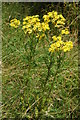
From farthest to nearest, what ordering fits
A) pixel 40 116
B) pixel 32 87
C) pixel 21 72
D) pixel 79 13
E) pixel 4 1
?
pixel 4 1
pixel 79 13
pixel 21 72
pixel 32 87
pixel 40 116

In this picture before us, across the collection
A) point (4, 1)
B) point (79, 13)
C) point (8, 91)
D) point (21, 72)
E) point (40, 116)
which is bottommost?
point (40, 116)

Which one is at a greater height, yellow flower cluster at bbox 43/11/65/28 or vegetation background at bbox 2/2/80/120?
yellow flower cluster at bbox 43/11/65/28

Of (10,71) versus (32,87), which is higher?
(10,71)

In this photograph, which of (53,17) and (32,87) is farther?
(32,87)

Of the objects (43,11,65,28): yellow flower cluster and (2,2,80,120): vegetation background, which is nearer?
(43,11,65,28): yellow flower cluster

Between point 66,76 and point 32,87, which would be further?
point 66,76

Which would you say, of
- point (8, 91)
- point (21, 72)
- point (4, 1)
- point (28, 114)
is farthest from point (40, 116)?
point (4, 1)

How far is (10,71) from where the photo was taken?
2305 mm

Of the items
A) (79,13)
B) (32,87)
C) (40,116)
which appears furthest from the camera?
(79,13)

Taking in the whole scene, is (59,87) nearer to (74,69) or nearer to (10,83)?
(74,69)

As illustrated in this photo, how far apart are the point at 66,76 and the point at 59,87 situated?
0.17 metres

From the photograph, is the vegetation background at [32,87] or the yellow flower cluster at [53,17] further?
the vegetation background at [32,87]

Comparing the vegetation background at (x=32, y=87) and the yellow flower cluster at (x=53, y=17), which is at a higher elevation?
the yellow flower cluster at (x=53, y=17)

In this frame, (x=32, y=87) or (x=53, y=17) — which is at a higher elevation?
(x=53, y=17)
